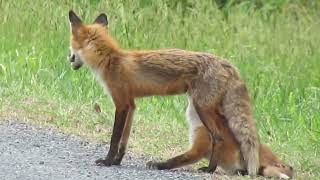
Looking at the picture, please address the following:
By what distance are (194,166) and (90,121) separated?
139cm

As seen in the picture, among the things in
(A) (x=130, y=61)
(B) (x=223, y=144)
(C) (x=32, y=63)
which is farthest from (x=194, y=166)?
(C) (x=32, y=63)

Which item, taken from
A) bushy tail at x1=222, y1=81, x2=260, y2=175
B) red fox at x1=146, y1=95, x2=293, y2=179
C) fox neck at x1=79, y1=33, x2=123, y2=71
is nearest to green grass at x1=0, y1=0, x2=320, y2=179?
red fox at x1=146, y1=95, x2=293, y2=179

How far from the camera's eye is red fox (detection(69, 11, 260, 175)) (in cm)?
714

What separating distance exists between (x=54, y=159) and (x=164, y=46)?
4.82 meters

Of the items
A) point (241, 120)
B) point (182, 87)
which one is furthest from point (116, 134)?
point (241, 120)

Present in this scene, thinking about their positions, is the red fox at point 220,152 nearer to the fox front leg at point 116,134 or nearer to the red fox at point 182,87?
the red fox at point 182,87

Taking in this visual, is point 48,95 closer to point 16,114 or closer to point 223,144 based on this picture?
point 16,114

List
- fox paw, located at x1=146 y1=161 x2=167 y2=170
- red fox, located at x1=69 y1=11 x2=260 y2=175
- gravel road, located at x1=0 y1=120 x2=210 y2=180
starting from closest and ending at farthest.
→ gravel road, located at x1=0 y1=120 x2=210 y2=180 < red fox, located at x1=69 y1=11 x2=260 y2=175 < fox paw, located at x1=146 y1=161 x2=167 y2=170

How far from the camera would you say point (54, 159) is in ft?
23.4

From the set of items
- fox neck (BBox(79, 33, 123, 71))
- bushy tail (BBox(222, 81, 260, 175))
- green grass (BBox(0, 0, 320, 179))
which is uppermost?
fox neck (BBox(79, 33, 123, 71))

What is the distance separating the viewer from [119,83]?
725 centimetres

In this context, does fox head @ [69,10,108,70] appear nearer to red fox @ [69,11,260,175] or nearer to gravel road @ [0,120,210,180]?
red fox @ [69,11,260,175]

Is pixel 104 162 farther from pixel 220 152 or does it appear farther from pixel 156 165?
pixel 220 152

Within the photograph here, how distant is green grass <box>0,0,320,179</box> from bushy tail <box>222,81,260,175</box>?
616 mm
